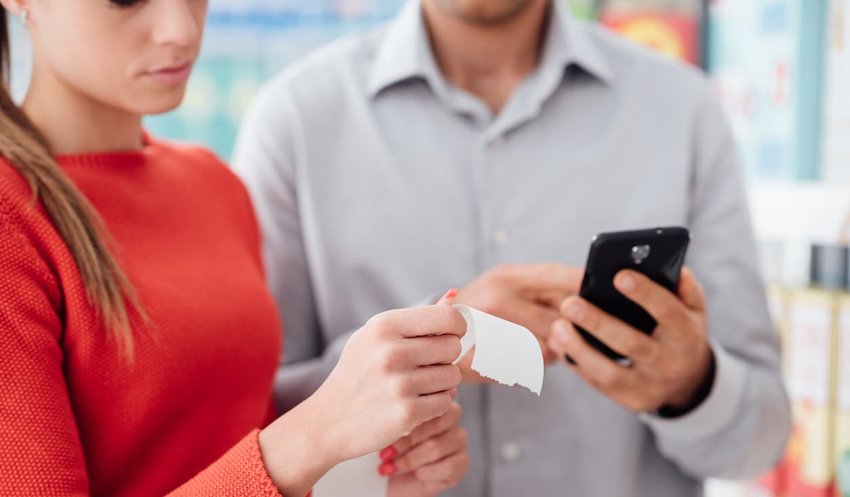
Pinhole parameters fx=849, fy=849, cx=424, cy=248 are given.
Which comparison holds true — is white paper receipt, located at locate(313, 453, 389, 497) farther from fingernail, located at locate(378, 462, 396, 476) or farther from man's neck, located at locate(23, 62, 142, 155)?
man's neck, located at locate(23, 62, 142, 155)

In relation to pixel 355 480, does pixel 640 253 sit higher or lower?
higher

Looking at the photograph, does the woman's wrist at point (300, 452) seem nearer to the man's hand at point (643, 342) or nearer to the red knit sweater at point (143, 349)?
the red knit sweater at point (143, 349)

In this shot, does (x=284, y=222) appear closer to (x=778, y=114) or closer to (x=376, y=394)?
(x=376, y=394)

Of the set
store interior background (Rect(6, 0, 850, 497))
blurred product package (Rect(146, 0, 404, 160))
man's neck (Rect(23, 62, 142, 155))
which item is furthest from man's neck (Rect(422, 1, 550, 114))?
blurred product package (Rect(146, 0, 404, 160))

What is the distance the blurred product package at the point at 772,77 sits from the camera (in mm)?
1896

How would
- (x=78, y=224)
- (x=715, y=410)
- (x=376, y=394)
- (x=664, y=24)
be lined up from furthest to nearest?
1. (x=664, y=24)
2. (x=715, y=410)
3. (x=78, y=224)
4. (x=376, y=394)

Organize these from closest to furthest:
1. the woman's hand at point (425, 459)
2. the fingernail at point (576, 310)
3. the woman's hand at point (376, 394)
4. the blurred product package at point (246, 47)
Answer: the woman's hand at point (376, 394), the woman's hand at point (425, 459), the fingernail at point (576, 310), the blurred product package at point (246, 47)

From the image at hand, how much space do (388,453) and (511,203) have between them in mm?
563

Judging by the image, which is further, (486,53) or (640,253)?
(486,53)

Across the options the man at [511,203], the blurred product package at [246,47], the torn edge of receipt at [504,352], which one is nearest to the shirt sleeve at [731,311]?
the man at [511,203]

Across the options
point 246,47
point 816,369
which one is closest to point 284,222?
point 816,369

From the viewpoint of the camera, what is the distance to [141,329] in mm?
868

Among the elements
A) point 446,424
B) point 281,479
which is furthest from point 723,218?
point 281,479

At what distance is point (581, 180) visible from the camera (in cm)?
138
